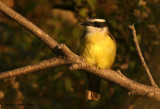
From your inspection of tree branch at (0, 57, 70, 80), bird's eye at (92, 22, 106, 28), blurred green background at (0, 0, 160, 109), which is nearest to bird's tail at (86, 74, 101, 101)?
blurred green background at (0, 0, 160, 109)

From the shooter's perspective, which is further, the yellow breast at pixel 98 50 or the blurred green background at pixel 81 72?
the blurred green background at pixel 81 72

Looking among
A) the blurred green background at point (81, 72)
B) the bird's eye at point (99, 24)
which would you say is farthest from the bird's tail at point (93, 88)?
the bird's eye at point (99, 24)

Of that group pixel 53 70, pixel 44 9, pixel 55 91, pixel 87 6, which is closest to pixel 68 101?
pixel 55 91

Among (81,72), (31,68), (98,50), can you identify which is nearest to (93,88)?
(81,72)

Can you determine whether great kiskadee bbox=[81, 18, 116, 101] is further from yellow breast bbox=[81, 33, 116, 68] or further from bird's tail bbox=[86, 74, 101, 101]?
bird's tail bbox=[86, 74, 101, 101]

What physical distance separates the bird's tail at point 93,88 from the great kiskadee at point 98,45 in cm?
37

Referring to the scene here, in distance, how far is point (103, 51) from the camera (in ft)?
11.1

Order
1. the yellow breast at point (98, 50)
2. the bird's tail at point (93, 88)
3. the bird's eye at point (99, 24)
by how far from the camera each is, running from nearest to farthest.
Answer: the yellow breast at point (98, 50) → the bird's eye at point (99, 24) → the bird's tail at point (93, 88)

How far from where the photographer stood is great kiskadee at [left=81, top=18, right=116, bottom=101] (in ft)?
10.9

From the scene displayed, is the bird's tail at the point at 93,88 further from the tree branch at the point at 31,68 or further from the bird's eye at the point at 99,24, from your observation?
the tree branch at the point at 31,68

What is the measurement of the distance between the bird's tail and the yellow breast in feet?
1.26

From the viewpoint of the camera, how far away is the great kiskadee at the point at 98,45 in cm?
333

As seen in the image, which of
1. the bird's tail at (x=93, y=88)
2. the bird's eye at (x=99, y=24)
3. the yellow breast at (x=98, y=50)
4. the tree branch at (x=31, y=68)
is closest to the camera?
the tree branch at (x=31, y=68)

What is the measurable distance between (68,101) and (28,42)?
1056mm
